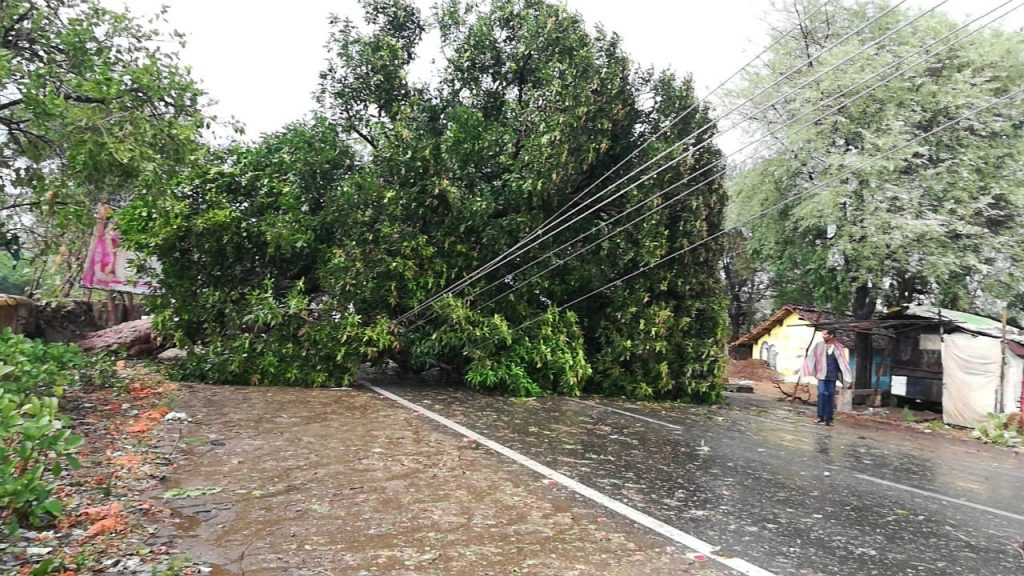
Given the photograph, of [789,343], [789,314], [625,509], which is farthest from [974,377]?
[789,343]

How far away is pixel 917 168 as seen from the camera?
13719mm

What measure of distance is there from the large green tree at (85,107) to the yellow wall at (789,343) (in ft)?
78.0

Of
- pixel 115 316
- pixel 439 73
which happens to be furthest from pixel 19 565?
pixel 115 316

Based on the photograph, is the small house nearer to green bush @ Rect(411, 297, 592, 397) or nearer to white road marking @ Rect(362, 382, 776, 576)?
green bush @ Rect(411, 297, 592, 397)

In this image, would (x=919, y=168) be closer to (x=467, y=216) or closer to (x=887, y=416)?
(x=887, y=416)

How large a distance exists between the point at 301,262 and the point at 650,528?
10.7 metres

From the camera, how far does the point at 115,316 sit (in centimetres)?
1908

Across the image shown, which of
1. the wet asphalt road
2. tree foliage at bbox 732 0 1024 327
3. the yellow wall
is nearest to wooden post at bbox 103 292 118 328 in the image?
the wet asphalt road

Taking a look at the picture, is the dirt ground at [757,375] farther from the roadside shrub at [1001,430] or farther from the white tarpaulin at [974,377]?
the roadside shrub at [1001,430]

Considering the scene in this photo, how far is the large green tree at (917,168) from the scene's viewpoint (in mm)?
13117

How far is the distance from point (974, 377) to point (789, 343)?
52.3 feet

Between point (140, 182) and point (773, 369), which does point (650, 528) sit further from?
point (773, 369)

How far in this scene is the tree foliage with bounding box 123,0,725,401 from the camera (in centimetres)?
1219

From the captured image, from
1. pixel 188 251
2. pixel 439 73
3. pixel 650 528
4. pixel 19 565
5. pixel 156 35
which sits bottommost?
pixel 19 565
